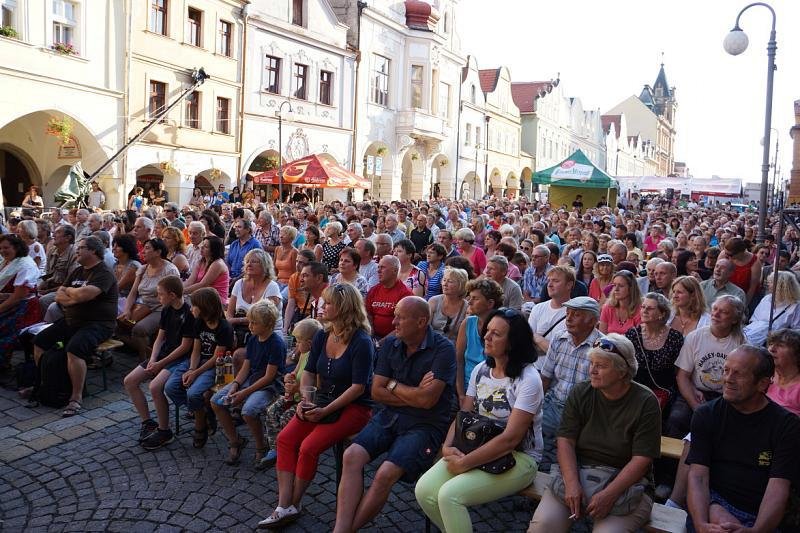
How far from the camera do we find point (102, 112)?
21094 millimetres

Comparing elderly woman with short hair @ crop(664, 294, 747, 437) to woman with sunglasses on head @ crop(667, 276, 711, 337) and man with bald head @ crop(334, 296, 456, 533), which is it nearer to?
woman with sunglasses on head @ crop(667, 276, 711, 337)

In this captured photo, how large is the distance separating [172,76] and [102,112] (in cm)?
318

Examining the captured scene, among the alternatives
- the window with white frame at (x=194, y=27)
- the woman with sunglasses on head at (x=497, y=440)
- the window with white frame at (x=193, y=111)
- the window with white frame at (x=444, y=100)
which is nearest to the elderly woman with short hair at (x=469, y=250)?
the woman with sunglasses on head at (x=497, y=440)

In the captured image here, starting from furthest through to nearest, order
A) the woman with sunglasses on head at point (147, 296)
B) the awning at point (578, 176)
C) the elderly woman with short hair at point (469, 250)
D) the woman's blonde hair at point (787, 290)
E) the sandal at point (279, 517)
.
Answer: the awning at point (578, 176), the elderly woman with short hair at point (469, 250), the woman with sunglasses on head at point (147, 296), the woman's blonde hair at point (787, 290), the sandal at point (279, 517)

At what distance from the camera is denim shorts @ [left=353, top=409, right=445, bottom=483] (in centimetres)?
426

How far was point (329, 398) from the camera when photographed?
16.1 feet

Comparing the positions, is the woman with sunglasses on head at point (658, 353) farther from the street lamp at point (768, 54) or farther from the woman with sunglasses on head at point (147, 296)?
the street lamp at point (768, 54)

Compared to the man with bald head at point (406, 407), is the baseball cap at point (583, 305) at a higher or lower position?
higher

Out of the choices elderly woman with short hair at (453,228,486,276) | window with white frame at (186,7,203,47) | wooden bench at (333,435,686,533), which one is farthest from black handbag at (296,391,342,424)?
window with white frame at (186,7,203,47)

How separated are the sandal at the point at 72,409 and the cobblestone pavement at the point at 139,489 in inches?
6.4

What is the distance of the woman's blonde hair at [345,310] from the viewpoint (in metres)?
4.94

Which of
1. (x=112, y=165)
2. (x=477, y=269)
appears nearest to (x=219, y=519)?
(x=477, y=269)

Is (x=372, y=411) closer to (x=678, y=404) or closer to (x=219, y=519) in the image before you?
(x=219, y=519)

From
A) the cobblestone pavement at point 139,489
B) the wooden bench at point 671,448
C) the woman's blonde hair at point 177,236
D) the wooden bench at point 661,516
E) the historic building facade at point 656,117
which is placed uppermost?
the historic building facade at point 656,117
